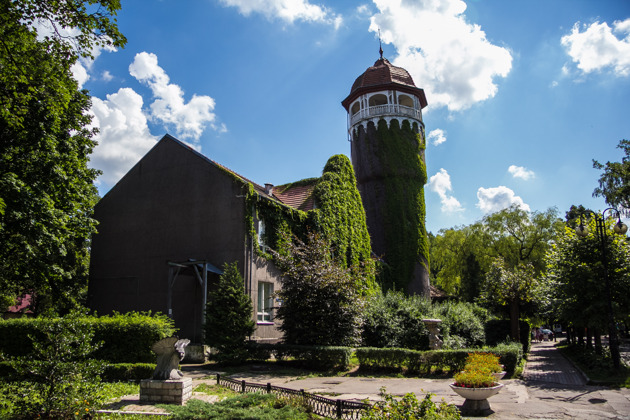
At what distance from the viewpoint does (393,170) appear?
36594 mm

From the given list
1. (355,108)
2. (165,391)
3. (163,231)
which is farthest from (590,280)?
(355,108)

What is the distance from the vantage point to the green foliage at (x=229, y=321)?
16203mm

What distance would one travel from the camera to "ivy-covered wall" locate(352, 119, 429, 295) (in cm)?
3509

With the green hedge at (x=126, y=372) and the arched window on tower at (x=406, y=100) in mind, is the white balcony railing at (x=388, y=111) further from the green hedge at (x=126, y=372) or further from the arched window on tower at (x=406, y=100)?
the green hedge at (x=126, y=372)

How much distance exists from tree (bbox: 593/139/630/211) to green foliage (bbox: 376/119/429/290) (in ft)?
43.8

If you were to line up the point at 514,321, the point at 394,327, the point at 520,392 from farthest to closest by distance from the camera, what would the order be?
the point at 514,321 → the point at 394,327 → the point at 520,392

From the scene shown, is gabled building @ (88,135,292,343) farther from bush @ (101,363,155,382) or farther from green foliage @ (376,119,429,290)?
green foliage @ (376,119,429,290)

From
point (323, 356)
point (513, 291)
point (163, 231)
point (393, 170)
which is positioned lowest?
point (323, 356)

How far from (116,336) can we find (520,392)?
41.1 feet

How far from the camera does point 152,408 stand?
8.68 m

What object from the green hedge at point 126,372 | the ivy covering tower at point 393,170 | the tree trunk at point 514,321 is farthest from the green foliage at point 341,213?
the green hedge at point 126,372

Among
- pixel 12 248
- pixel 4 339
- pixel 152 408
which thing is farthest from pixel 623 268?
pixel 12 248

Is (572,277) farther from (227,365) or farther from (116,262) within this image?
(116,262)

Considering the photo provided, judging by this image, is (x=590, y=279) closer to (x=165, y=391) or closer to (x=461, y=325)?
(x=461, y=325)
